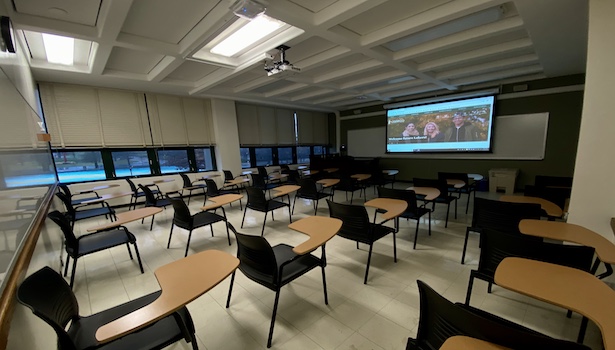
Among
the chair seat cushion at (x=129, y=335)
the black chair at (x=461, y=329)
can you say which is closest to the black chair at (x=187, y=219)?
the chair seat cushion at (x=129, y=335)

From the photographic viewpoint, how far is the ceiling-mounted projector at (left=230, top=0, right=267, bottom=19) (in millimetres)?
2141

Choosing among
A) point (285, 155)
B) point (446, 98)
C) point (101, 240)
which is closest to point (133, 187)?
point (101, 240)

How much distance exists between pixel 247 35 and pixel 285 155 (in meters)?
6.34

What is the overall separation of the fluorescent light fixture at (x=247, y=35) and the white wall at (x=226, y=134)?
10.9ft

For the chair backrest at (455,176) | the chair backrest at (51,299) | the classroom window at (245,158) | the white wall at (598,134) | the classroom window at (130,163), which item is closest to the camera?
the chair backrest at (51,299)

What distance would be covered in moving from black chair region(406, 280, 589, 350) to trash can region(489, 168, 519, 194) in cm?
669

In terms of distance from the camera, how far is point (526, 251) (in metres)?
1.67

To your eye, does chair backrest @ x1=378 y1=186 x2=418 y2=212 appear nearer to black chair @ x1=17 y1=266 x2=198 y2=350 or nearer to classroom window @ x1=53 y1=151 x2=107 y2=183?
black chair @ x1=17 y1=266 x2=198 y2=350

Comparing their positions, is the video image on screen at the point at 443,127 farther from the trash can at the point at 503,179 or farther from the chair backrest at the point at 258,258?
the chair backrest at the point at 258,258

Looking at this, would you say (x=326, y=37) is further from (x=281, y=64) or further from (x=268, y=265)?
(x=268, y=265)

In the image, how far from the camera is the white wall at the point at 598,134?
213cm

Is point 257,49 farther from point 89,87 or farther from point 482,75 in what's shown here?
point 482,75

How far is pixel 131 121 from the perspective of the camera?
581 centimetres

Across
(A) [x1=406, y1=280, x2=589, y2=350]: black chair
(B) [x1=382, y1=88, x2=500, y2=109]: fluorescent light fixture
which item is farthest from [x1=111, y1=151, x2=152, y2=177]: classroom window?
(B) [x1=382, y1=88, x2=500, y2=109]: fluorescent light fixture
